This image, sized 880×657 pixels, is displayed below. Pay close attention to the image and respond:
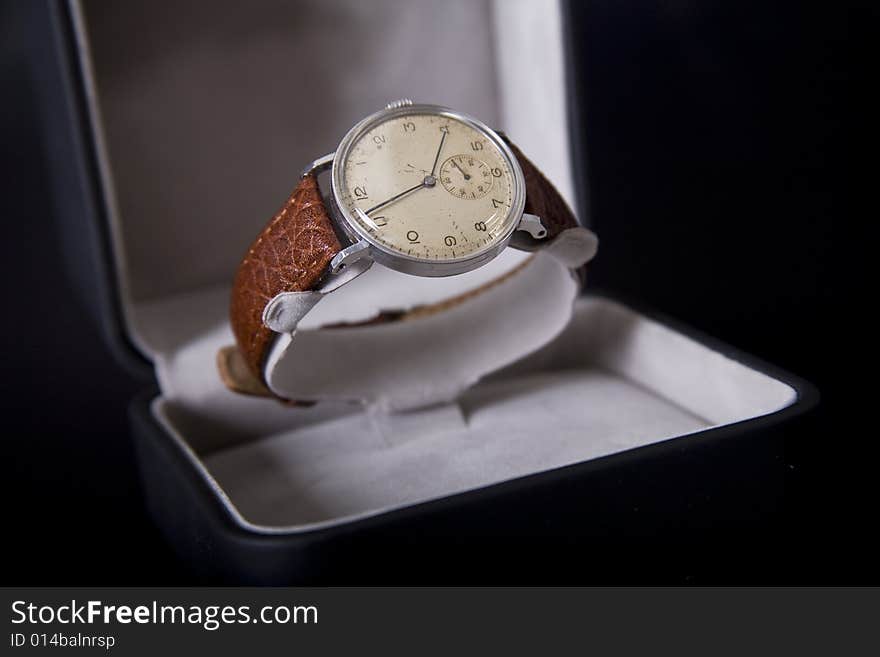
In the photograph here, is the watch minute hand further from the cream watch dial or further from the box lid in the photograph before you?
the box lid

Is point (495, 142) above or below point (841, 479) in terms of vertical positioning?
above

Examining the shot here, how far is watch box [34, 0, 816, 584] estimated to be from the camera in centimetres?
103

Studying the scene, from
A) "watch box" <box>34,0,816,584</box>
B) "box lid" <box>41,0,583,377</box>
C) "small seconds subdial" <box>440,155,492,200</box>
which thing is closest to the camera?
"watch box" <box>34,0,816,584</box>

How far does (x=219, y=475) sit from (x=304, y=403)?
0.44 feet

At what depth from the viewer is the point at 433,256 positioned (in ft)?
3.61

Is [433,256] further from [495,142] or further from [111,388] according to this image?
[111,388]

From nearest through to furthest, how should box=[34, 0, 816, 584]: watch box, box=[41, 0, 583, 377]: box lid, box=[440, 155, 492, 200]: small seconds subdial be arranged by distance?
1. box=[34, 0, 816, 584]: watch box
2. box=[440, 155, 492, 200]: small seconds subdial
3. box=[41, 0, 583, 377]: box lid

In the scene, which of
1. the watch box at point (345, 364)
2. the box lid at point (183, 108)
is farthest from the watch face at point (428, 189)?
the box lid at point (183, 108)

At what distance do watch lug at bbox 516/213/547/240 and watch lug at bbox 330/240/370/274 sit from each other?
→ 17 cm

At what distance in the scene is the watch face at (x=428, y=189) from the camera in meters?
1.10

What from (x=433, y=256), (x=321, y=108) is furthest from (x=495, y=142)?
(x=321, y=108)

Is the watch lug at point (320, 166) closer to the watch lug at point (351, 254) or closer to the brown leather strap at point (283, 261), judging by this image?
the brown leather strap at point (283, 261)

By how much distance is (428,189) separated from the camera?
3.74ft

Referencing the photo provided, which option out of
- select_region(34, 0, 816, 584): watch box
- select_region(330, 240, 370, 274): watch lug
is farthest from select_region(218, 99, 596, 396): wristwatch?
select_region(34, 0, 816, 584): watch box
